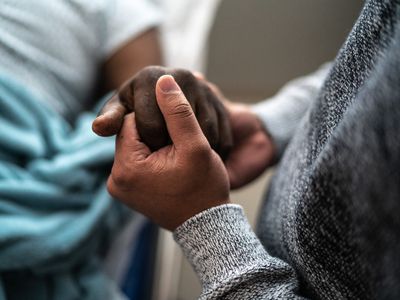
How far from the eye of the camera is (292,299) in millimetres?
393

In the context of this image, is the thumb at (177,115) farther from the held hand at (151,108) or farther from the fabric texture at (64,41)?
the fabric texture at (64,41)

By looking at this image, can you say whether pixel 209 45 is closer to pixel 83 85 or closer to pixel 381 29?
pixel 83 85

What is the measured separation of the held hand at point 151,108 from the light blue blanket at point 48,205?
0.21 m

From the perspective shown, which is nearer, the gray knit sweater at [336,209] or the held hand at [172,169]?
the gray knit sweater at [336,209]

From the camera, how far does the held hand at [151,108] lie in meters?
0.44

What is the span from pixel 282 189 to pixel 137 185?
164mm

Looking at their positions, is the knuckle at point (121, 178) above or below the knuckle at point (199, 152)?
below

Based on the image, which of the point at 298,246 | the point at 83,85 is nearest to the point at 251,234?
the point at 298,246

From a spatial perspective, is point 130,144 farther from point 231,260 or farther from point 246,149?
point 246,149

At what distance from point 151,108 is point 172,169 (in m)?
0.07

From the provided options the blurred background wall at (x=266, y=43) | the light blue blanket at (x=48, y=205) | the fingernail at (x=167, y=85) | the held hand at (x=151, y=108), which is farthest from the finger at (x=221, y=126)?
the blurred background wall at (x=266, y=43)

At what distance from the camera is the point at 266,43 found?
4.00 ft

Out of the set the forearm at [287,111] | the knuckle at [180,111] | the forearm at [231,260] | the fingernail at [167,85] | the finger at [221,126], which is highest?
the fingernail at [167,85]

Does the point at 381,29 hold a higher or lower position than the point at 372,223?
higher
